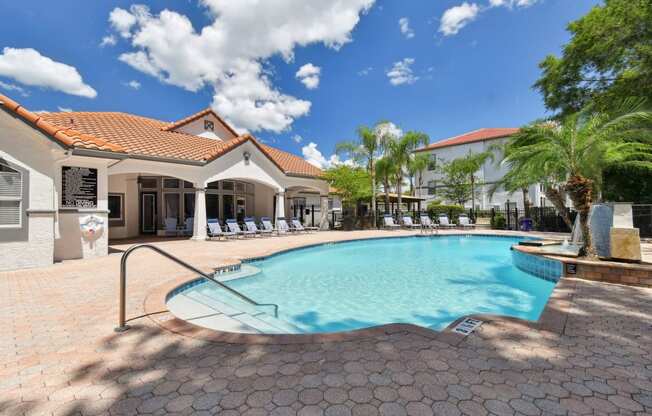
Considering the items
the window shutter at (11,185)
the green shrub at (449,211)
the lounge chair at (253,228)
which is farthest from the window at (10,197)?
the green shrub at (449,211)

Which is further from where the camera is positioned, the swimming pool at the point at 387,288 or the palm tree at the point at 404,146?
the palm tree at the point at 404,146

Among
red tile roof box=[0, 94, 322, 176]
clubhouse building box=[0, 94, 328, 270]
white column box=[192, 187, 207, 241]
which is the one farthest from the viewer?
white column box=[192, 187, 207, 241]

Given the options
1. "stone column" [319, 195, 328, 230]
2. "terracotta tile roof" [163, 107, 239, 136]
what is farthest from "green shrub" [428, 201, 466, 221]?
"terracotta tile roof" [163, 107, 239, 136]

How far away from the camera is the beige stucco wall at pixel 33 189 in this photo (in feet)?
25.8

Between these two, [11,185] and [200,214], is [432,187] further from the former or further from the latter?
[11,185]

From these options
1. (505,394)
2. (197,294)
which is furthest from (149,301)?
(505,394)

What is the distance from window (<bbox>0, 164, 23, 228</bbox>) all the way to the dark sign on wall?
4.17ft

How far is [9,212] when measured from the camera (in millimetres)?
7926

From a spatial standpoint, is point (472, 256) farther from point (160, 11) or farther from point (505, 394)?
point (160, 11)

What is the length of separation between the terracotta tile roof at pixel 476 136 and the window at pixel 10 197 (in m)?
38.9

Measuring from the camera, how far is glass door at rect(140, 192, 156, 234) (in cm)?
1789

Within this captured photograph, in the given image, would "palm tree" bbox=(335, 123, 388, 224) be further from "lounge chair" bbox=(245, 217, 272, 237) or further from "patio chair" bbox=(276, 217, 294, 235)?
"lounge chair" bbox=(245, 217, 272, 237)

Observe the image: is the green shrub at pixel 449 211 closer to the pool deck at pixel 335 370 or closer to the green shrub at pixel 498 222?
the green shrub at pixel 498 222

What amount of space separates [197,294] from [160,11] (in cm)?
1526
